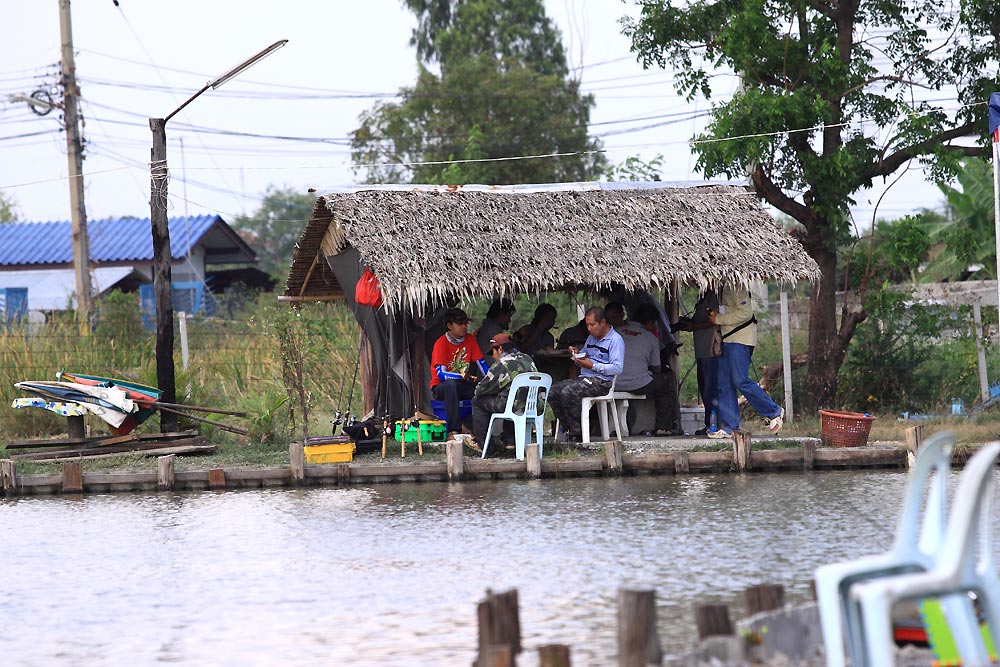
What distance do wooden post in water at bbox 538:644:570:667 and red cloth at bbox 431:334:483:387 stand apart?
10506mm

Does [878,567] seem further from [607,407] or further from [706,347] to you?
[706,347]

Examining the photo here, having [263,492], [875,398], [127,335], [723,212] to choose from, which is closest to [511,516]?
[263,492]

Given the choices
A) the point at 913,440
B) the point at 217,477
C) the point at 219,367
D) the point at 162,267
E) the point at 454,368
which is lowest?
the point at 217,477

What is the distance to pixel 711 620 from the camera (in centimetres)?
583

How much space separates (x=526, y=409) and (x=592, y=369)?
105 centimetres

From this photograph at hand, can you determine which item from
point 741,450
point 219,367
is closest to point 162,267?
point 219,367

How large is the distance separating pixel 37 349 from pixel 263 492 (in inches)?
269

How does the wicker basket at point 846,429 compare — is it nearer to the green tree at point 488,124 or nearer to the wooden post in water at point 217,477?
the wooden post in water at point 217,477

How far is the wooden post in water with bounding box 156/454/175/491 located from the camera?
552 inches

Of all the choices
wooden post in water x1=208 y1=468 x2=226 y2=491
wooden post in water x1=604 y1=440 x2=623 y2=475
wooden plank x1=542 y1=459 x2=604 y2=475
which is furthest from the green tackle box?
wooden post in water x1=604 y1=440 x2=623 y2=475

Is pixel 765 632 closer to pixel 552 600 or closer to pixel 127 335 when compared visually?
pixel 552 600

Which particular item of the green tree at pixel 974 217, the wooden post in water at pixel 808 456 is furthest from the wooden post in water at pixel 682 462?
the green tree at pixel 974 217

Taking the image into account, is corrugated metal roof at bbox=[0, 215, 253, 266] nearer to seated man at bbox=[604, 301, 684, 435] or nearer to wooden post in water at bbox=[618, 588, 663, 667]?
seated man at bbox=[604, 301, 684, 435]

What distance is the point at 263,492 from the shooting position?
45.3ft
